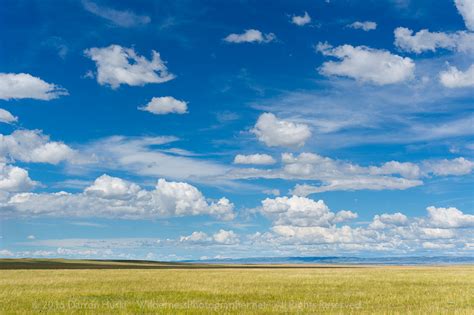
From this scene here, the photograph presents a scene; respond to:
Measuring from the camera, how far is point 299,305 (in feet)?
93.9

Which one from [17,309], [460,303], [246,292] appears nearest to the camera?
[17,309]

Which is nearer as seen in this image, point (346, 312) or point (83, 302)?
point (346, 312)

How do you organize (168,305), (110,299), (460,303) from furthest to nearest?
(110,299) → (460,303) → (168,305)

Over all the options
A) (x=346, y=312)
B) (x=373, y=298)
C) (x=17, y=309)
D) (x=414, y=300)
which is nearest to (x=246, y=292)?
(x=373, y=298)

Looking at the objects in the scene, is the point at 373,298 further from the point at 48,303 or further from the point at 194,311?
the point at 48,303

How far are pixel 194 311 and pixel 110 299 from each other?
997 cm

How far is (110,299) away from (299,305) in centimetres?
1299

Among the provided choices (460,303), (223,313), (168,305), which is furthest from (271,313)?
Result: (460,303)

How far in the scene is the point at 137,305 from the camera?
94.1ft

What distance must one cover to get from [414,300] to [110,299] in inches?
793

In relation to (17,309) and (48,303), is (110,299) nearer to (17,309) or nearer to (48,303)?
(48,303)

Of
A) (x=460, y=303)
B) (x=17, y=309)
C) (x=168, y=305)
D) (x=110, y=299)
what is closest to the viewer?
(x=17, y=309)

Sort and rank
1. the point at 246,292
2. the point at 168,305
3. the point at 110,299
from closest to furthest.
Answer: the point at 168,305 → the point at 110,299 → the point at 246,292

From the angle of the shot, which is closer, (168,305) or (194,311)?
(194,311)
